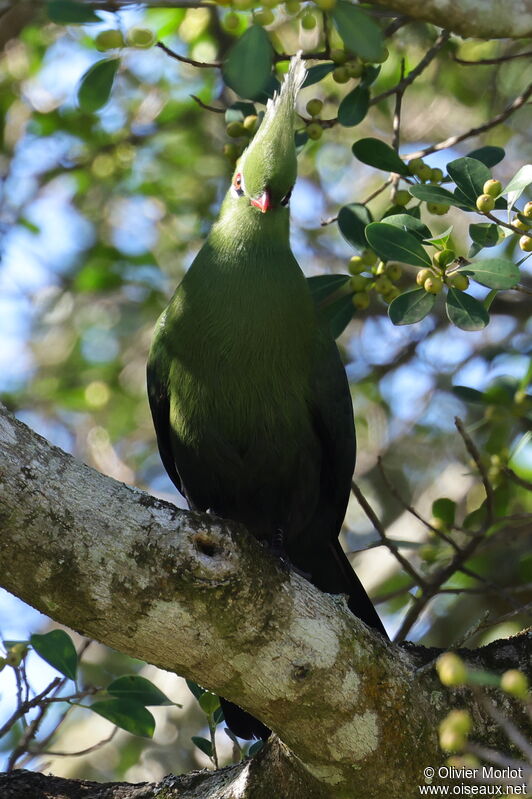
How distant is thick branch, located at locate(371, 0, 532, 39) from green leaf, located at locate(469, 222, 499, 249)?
647mm

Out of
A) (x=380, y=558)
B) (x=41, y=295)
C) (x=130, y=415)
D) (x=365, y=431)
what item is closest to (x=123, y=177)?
(x=41, y=295)

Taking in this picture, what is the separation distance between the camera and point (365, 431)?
19.9ft

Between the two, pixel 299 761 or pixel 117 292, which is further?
pixel 117 292

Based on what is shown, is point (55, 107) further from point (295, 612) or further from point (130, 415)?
point (295, 612)

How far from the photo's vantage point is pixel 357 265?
3049mm

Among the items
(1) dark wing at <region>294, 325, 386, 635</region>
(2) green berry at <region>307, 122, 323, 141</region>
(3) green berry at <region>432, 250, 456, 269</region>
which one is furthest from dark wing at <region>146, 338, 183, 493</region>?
(3) green berry at <region>432, 250, 456, 269</region>

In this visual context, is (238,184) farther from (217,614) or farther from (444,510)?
(217,614)

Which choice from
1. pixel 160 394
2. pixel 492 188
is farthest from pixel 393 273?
pixel 160 394

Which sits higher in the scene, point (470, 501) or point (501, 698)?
point (470, 501)

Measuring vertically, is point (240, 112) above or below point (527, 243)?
above

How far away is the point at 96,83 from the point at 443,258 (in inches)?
49.3

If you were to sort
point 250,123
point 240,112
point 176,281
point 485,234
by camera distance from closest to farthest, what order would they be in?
1. point 485,234
2. point 250,123
3. point 240,112
4. point 176,281

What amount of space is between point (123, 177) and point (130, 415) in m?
1.47

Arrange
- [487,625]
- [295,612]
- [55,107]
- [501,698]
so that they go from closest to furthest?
1. [295,612]
2. [501,698]
3. [487,625]
4. [55,107]
